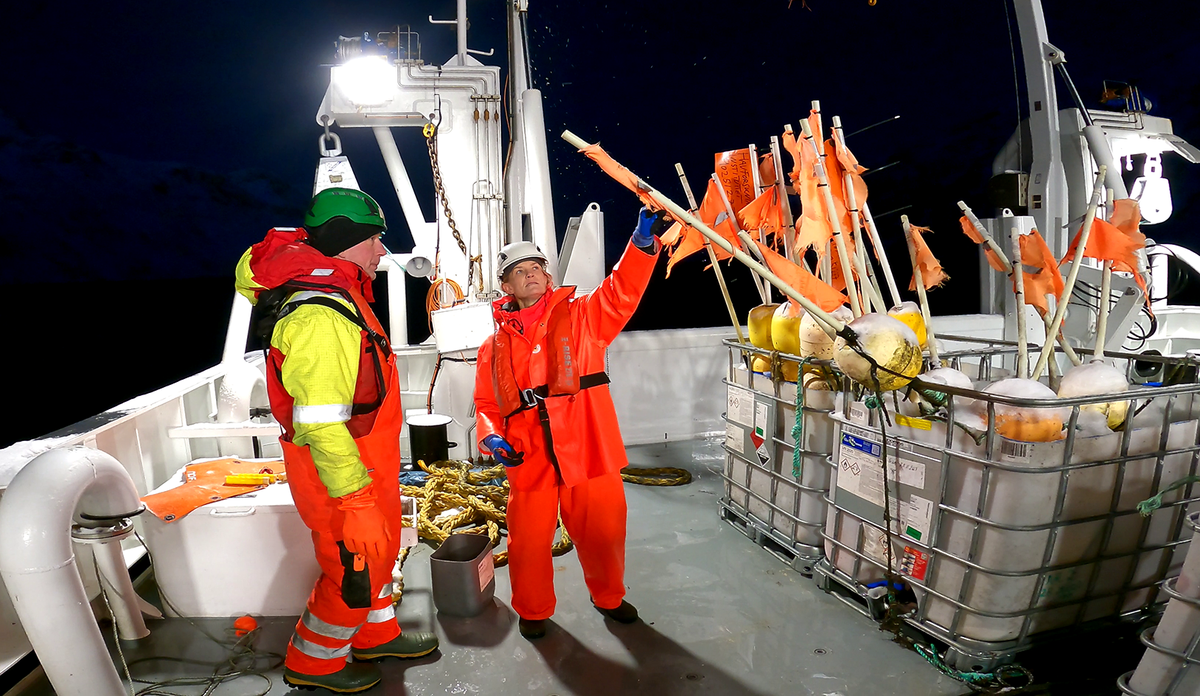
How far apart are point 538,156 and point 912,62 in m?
43.0

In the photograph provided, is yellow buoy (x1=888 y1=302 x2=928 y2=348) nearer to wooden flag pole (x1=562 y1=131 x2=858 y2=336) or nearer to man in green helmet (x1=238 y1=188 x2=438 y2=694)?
wooden flag pole (x1=562 y1=131 x2=858 y2=336)

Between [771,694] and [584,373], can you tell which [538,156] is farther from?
[771,694]

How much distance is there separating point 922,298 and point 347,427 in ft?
7.43

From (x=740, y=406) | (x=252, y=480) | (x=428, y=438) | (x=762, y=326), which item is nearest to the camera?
(x=252, y=480)

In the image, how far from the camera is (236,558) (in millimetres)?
2596

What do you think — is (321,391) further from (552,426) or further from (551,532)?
(551,532)

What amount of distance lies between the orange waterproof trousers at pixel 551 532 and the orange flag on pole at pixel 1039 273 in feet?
6.03

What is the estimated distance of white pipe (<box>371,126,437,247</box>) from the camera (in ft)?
15.4

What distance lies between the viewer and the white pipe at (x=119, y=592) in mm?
2371

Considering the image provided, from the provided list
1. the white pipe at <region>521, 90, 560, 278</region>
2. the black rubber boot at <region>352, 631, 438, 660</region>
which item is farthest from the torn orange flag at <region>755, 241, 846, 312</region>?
the white pipe at <region>521, 90, 560, 278</region>

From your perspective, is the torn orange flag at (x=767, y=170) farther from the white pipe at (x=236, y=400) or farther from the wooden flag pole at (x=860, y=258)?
the white pipe at (x=236, y=400)

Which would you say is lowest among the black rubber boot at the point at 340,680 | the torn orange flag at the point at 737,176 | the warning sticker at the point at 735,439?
the black rubber boot at the point at 340,680

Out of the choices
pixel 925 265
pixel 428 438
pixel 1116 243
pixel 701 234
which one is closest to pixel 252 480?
pixel 428 438

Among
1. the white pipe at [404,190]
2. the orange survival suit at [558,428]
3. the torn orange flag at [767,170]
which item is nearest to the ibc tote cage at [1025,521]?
the orange survival suit at [558,428]
